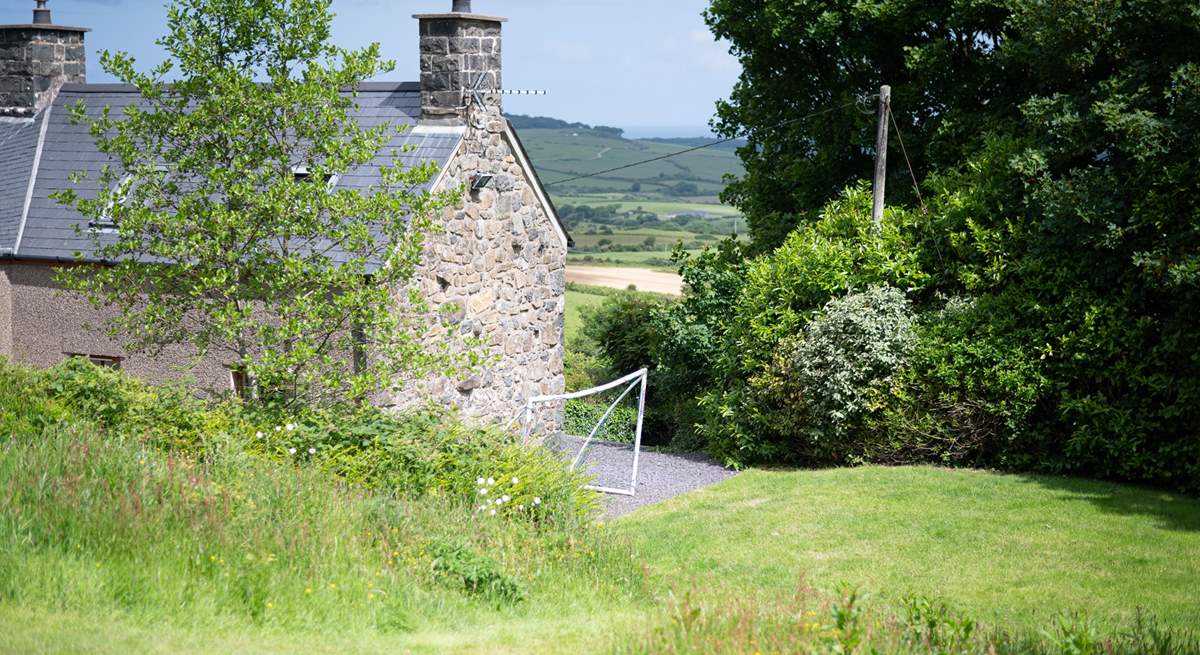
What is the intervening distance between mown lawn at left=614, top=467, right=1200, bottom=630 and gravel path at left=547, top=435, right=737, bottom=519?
23.7 inches

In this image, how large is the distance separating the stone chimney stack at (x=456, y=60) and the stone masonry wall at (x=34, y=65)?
25.8 ft

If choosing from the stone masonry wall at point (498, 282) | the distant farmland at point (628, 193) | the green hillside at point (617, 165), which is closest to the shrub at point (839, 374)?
the stone masonry wall at point (498, 282)

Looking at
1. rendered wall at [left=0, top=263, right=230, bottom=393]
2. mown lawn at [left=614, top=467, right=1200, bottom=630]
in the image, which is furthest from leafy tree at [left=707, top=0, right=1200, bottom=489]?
rendered wall at [left=0, top=263, right=230, bottom=393]

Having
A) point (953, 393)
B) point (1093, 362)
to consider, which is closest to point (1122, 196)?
point (1093, 362)

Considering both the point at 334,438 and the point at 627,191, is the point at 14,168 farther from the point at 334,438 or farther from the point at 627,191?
the point at 627,191

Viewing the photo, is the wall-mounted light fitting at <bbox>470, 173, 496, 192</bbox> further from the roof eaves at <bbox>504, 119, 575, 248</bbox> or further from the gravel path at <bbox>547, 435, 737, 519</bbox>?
the gravel path at <bbox>547, 435, 737, 519</bbox>

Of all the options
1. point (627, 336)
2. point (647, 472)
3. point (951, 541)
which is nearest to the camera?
point (951, 541)

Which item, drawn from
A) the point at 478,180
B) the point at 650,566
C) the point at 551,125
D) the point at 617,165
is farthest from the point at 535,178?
the point at 551,125

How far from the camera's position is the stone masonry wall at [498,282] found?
50.3ft

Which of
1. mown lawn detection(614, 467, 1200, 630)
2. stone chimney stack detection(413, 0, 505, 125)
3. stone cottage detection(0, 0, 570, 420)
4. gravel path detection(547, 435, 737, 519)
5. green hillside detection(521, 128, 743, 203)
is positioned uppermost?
green hillside detection(521, 128, 743, 203)

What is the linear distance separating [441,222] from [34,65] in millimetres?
9381

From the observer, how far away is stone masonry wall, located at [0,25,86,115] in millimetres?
19031

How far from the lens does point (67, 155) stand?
59.6 feet

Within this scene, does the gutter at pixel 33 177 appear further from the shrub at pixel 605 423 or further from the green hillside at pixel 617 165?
the green hillside at pixel 617 165
